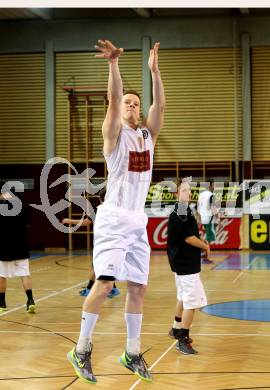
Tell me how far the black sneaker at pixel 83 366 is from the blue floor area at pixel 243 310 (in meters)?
4.68

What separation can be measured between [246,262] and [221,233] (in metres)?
4.09

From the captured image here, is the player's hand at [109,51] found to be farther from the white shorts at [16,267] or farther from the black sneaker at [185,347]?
the white shorts at [16,267]

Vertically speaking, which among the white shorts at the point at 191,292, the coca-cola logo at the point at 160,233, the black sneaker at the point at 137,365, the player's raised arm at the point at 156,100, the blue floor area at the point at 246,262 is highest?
the player's raised arm at the point at 156,100

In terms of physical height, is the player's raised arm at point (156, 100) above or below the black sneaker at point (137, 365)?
above

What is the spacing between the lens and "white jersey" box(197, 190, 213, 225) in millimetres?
19891

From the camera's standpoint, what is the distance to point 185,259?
779cm

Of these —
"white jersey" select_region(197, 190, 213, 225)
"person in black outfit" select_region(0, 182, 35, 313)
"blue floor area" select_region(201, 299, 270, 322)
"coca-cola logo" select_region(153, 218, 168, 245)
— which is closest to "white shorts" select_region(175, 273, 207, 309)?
"blue floor area" select_region(201, 299, 270, 322)

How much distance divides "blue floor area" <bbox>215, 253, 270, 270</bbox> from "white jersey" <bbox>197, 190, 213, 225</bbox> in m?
1.29

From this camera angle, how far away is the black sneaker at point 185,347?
7.60m

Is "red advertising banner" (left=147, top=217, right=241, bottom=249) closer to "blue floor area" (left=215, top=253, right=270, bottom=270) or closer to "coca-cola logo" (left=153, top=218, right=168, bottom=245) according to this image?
"coca-cola logo" (left=153, top=218, right=168, bottom=245)

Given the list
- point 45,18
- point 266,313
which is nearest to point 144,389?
point 266,313

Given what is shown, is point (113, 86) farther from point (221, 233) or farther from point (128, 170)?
point (221, 233)

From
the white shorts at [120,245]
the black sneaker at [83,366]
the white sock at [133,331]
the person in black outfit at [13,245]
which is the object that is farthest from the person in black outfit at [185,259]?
the person in black outfit at [13,245]

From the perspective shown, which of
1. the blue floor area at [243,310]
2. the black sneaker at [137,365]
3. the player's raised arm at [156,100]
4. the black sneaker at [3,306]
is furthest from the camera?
the black sneaker at [3,306]
